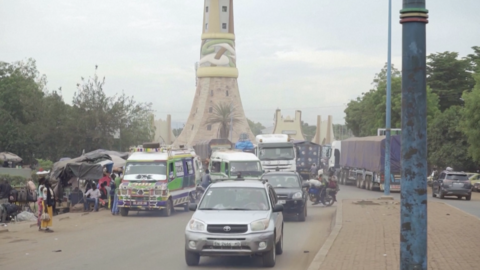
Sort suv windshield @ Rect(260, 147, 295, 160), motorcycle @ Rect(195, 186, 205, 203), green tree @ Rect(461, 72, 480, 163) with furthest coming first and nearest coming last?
1. green tree @ Rect(461, 72, 480, 163)
2. suv windshield @ Rect(260, 147, 295, 160)
3. motorcycle @ Rect(195, 186, 205, 203)

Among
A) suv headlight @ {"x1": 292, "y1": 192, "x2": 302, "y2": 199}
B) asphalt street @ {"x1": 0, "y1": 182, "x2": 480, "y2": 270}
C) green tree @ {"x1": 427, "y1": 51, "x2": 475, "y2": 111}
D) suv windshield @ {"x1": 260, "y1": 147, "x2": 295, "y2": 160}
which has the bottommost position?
asphalt street @ {"x1": 0, "y1": 182, "x2": 480, "y2": 270}

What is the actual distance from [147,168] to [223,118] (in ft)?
234

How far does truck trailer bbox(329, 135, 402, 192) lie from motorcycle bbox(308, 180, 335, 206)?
1286 centimetres

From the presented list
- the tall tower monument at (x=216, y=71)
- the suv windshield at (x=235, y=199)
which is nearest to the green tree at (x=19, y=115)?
the suv windshield at (x=235, y=199)

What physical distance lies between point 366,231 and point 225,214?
Result: 564cm

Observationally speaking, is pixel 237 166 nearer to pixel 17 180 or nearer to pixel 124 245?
pixel 17 180

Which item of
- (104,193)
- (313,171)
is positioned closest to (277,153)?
(313,171)

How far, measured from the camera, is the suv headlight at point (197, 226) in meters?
12.2

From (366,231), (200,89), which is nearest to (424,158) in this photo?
(366,231)

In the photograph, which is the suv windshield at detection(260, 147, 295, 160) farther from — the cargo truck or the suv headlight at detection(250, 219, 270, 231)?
the suv headlight at detection(250, 219, 270, 231)

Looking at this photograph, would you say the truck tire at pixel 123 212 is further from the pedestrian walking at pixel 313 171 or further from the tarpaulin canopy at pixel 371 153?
the pedestrian walking at pixel 313 171

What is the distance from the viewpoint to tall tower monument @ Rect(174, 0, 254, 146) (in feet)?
325

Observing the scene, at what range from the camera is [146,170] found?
24797 millimetres

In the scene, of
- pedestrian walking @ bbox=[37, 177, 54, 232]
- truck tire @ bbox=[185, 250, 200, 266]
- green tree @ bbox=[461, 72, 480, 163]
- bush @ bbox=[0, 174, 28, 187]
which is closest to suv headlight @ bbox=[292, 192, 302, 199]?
pedestrian walking @ bbox=[37, 177, 54, 232]
